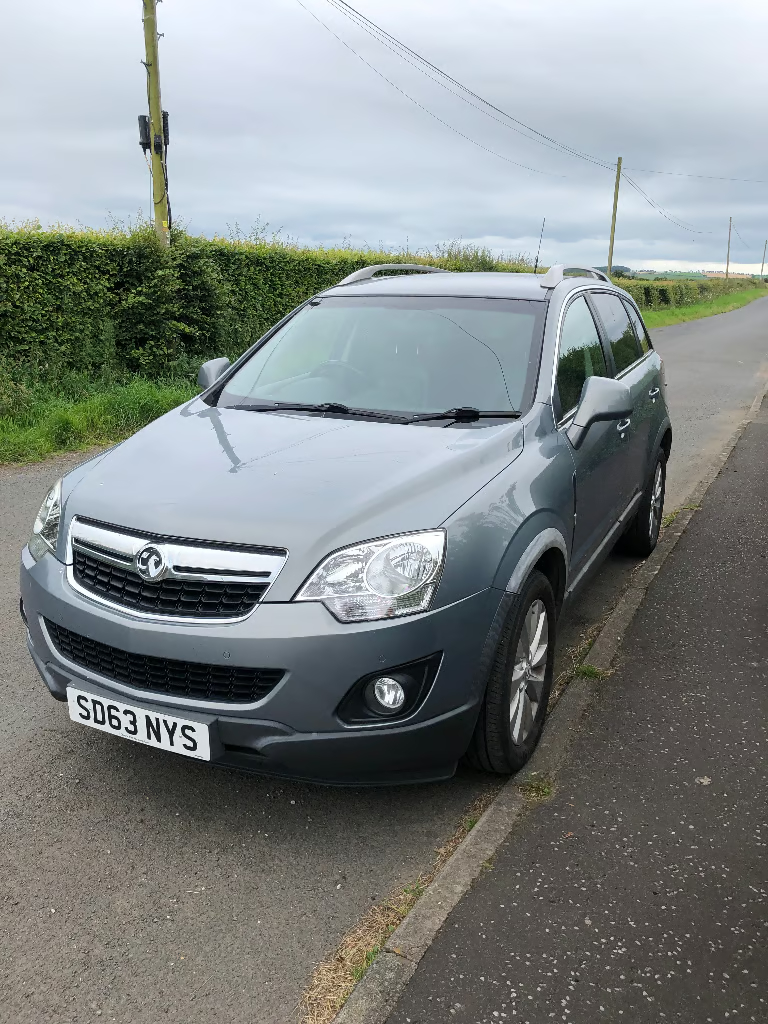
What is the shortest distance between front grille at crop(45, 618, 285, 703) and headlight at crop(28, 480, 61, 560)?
0.40m

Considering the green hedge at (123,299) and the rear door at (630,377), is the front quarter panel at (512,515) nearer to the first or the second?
the rear door at (630,377)

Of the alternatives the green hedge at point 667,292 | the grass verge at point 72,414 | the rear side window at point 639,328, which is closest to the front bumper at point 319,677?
the rear side window at point 639,328

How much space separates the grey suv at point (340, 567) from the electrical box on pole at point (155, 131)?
11.8 metres

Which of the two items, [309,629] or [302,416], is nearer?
[309,629]

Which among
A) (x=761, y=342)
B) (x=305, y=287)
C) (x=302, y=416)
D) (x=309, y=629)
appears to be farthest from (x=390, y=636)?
(x=761, y=342)

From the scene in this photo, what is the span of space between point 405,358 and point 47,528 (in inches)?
65.0

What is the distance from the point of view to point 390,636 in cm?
259

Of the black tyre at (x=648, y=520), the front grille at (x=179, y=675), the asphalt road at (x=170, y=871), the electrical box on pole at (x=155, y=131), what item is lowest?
the asphalt road at (x=170, y=871)

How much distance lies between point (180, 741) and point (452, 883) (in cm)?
92

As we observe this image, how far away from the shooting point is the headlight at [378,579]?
103 inches

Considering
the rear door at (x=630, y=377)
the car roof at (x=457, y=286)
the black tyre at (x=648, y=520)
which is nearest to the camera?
the car roof at (x=457, y=286)

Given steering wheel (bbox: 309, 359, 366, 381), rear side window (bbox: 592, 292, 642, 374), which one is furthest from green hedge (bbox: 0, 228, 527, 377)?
rear side window (bbox: 592, 292, 642, 374)

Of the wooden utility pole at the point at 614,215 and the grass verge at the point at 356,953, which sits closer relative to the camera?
the grass verge at the point at 356,953

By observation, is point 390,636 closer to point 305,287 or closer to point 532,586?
point 532,586
